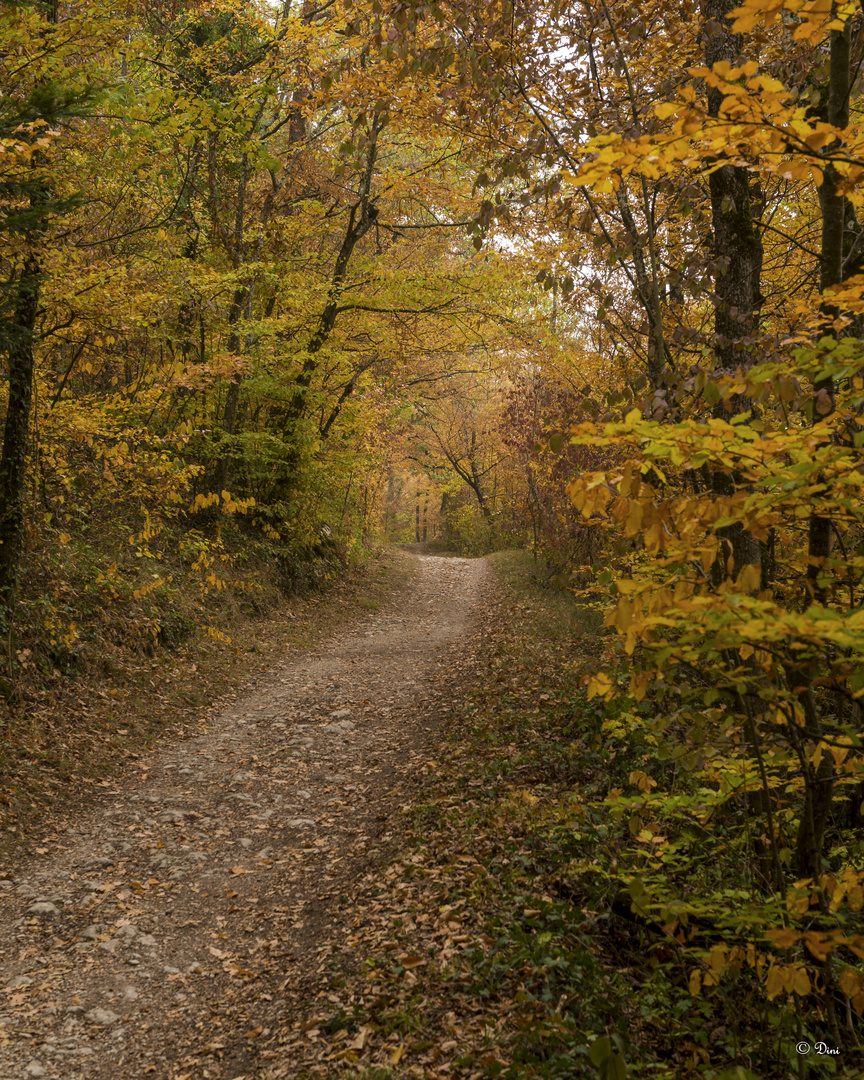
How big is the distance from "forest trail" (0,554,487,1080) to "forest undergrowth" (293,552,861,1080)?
447 mm

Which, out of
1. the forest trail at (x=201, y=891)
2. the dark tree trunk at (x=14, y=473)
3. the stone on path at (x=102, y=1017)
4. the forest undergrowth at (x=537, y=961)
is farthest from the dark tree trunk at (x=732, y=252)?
the dark tree trunk at (x=14, y=473)

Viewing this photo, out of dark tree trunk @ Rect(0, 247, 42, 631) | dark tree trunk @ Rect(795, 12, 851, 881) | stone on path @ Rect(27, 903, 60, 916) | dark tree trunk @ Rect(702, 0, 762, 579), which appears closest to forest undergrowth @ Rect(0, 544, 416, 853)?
dark tree trunk @ Rect(0, 247, 42, 631)

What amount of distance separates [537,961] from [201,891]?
261cm

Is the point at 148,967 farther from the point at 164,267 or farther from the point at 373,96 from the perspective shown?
the point at 373,96

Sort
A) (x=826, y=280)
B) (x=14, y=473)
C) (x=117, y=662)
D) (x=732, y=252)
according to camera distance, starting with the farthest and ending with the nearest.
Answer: (x=117, y=662)
(x=14, y=473)
(x=732, y=252)
(x=826, y=280)

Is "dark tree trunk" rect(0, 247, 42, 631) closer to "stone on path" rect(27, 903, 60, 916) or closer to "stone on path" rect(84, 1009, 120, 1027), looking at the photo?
"stone on path" rect(27, 903, 60, 916)

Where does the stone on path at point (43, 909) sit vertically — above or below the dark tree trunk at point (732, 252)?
below

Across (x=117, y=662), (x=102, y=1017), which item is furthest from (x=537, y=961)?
(x=117, y=662)

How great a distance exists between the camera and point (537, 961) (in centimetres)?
367

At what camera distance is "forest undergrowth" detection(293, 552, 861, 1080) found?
10.2ft

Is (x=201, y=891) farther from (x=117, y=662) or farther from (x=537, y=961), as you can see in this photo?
Result: (x=117, y=662)

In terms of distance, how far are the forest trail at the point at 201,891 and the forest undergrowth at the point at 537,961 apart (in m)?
0.45

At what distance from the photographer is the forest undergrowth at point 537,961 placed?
3119 mm

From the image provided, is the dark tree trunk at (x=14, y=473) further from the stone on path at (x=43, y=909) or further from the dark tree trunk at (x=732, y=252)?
the dark tree trunk at (x=732, y=252)
